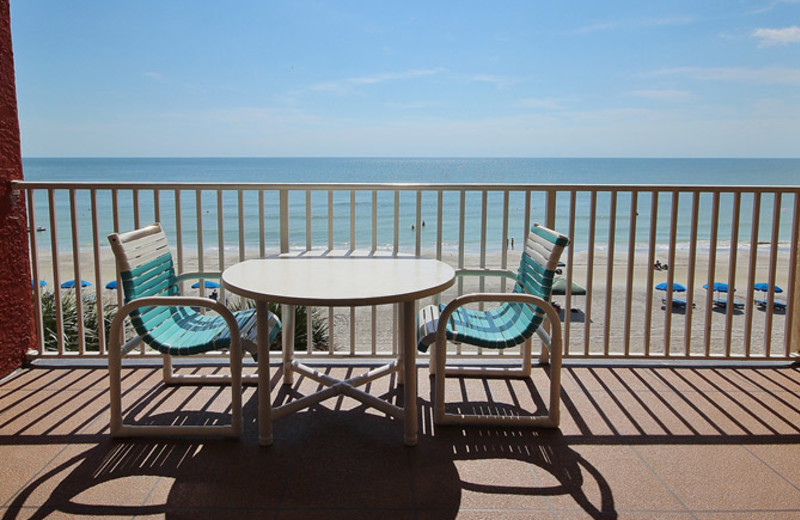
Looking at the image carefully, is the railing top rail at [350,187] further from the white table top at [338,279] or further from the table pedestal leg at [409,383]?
the table pedestal leg at [409,383]

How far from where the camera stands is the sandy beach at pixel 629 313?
3635 mm

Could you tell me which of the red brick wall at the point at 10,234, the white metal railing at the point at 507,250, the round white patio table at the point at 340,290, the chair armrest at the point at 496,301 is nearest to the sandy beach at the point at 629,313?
the white metal railing at the point at 507,250

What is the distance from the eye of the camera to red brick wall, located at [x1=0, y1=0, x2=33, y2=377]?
327 cm

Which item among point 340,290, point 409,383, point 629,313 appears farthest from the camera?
point 629,313

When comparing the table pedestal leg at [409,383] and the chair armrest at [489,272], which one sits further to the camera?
the chair armrest at [489,272]

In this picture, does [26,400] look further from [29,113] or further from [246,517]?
[29,113]

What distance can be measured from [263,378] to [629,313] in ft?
7.45

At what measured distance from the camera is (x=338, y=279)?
8.57 feet

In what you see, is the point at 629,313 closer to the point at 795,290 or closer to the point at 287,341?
the point at 795,290

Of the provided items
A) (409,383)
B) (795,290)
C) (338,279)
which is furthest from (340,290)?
(795,290)

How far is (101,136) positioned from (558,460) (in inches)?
1956

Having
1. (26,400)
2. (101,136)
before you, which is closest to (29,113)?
(101,136)

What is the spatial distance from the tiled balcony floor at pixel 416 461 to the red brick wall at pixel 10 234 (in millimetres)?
380

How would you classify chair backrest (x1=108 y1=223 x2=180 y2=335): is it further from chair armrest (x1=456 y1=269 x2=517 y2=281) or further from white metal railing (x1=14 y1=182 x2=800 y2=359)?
chair armrest (x1=456 y1=269 x2=517 y2=281)
